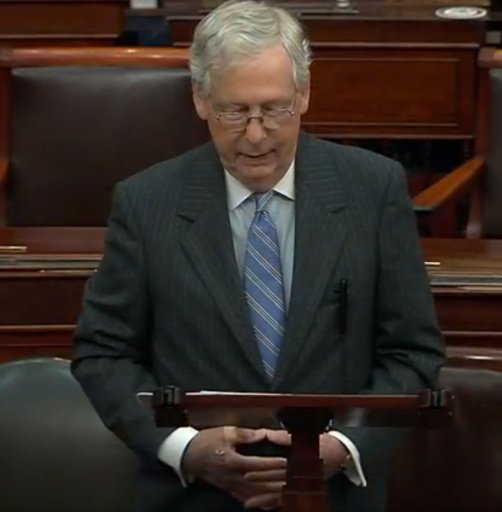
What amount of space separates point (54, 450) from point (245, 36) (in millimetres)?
578

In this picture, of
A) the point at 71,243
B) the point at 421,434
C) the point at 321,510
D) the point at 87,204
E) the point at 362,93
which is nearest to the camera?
the point at 321,510

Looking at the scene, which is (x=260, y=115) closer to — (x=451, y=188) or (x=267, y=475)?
(x=267, y=475)

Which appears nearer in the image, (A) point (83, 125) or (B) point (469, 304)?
(B) point (469, 304)

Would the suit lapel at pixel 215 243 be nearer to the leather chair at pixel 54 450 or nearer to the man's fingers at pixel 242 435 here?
the man's fingers at pixel 242 435

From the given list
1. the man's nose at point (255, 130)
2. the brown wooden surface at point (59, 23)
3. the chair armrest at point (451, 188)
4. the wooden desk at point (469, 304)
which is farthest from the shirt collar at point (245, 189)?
the brown wooden surface at point (59, 23)

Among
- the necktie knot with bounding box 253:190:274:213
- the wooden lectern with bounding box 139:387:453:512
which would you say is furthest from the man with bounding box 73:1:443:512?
the wooden lectern with bounding box 139:387:453:512

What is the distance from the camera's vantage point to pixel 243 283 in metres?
1.69

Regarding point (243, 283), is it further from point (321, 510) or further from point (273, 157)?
point (321, 510)

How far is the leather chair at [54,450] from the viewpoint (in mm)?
1822

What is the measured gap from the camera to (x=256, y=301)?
1.69 meters

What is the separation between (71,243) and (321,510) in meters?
1.43

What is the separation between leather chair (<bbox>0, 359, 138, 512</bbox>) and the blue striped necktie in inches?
10.2

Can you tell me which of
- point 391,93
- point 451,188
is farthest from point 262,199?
point 391,93

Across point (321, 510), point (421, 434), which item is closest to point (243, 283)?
point (421, 434)
